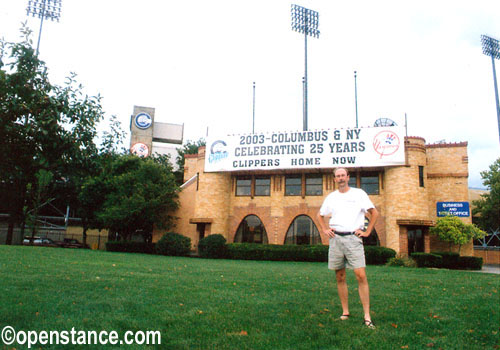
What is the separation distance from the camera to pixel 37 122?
4270 mm

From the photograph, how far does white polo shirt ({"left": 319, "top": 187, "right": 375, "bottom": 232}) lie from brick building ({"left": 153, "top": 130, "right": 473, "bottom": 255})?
2083cm

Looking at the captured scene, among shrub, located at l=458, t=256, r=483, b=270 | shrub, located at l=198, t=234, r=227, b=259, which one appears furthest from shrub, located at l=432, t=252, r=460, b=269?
shrub, located at l=198, t=234, r=227, b=259

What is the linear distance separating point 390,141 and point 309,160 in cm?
540

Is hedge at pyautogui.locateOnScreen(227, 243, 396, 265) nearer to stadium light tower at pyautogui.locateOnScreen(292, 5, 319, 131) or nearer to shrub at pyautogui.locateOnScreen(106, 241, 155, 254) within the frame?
shrub at pyautogui.locateOnScreen(106, 241, 155, 254)

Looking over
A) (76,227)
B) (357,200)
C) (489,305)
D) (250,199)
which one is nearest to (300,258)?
(250,199)

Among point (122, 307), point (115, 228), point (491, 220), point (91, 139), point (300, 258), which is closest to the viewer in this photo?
point (91, 139)

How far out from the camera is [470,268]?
23.7 m

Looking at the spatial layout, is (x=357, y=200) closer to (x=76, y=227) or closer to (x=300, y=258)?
(x=300, y=258)

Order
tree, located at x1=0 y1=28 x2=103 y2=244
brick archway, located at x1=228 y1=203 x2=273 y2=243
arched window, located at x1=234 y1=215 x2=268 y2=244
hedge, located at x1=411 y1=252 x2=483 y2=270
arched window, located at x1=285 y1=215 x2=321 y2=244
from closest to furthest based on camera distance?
tree, located at x1=0 y1=28 x2=103 y2=244, hedge, located at x1=411 y1=252 x2=483 y2=270, arched window, located at x1=285 y1=215 x2=321 y2=244, brick archway, located at x1=228 y1=203 x2=273 y2=243, arched window, located at x1=234 y1=215 x2=268 y2=244

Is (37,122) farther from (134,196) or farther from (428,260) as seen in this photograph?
(134,196)

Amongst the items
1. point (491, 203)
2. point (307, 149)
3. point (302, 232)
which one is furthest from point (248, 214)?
point (491, 203)

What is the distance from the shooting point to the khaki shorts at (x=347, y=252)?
562 cm

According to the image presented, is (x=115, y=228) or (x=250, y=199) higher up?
(x=250, y=199)

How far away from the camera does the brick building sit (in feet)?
84.4
